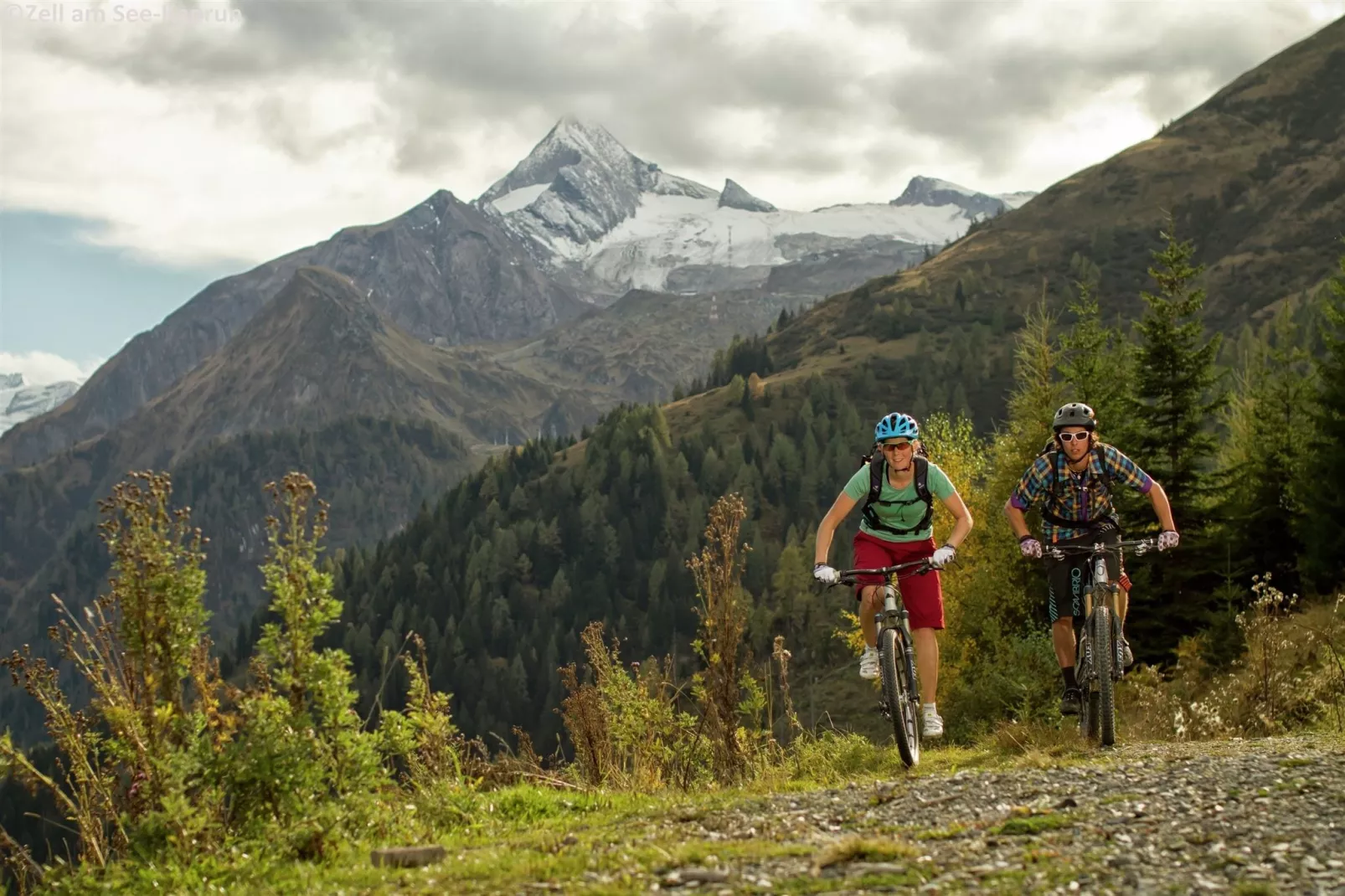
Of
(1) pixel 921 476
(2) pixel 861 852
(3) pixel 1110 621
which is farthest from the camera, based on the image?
(3) pixel 1110 621

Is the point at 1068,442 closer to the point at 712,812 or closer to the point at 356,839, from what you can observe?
the point at 712,812

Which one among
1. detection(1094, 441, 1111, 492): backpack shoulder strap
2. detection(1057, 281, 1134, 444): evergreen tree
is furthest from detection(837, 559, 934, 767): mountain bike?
detection(1057, 281, 1134, 444): evergreen tree

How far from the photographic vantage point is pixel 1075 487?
12.0m

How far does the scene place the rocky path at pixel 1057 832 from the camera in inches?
244

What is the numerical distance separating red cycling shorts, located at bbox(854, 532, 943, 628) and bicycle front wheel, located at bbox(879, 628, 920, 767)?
13.3 inches

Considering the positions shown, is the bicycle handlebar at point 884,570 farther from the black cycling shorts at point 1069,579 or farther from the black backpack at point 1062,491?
the black cycling shorts at point 1069,579

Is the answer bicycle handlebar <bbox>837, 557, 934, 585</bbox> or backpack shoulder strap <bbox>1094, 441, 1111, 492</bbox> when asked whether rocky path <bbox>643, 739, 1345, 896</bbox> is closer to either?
bicycle handlebar <bbox>837, 557, 934, 585</bbox>

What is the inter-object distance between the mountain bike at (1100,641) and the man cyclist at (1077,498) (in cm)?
9

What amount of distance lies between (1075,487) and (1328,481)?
20338 mm

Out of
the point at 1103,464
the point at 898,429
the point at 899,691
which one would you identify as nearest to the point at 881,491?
the point at 898,429

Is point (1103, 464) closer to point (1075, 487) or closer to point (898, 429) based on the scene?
point (1075, 487)

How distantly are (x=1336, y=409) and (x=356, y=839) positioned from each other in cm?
2832

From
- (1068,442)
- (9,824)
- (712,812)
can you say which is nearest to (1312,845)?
(712,812)

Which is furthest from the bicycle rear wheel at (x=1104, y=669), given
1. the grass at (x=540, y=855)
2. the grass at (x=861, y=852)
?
the grass at (x=861, y=852)
